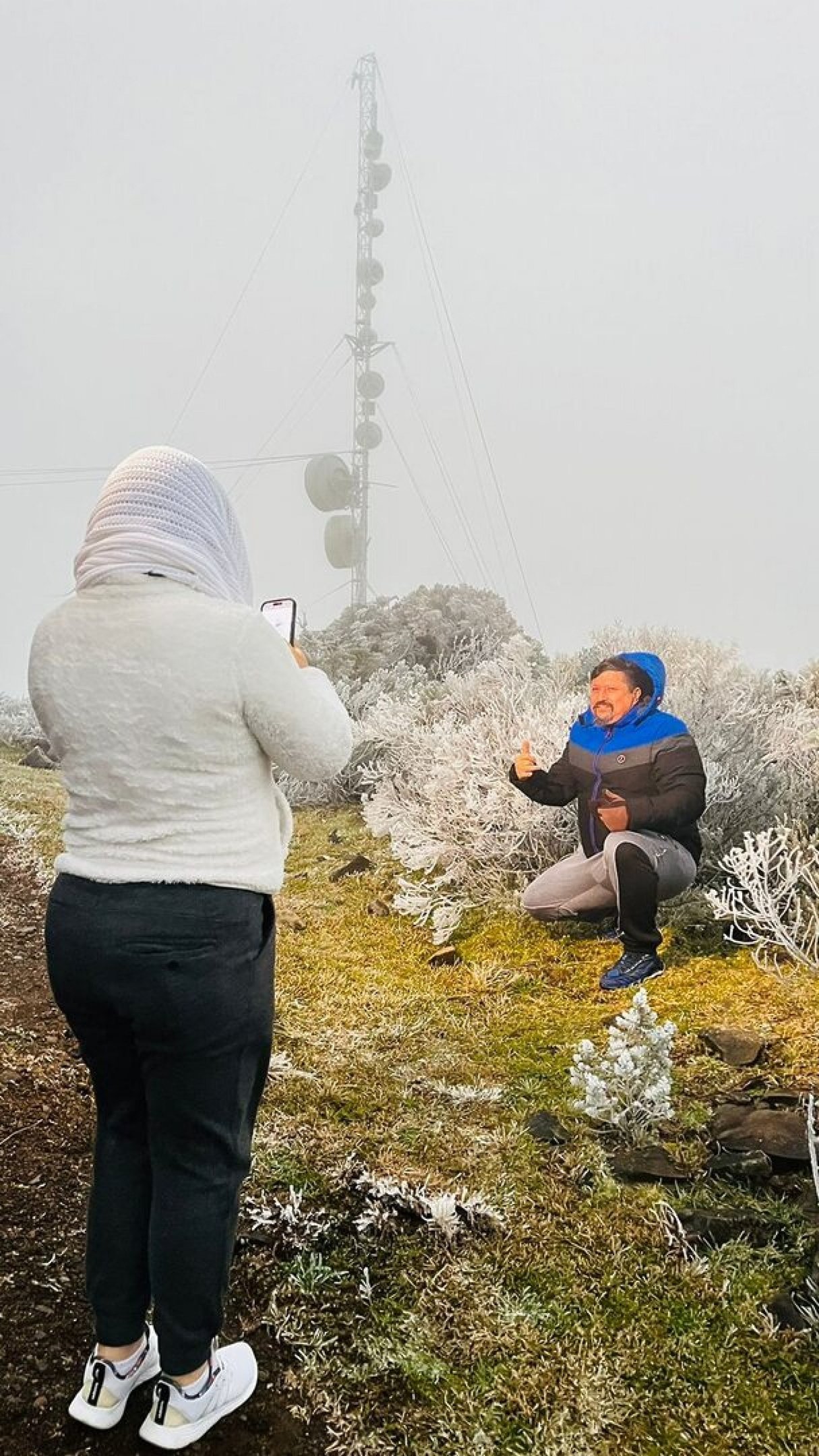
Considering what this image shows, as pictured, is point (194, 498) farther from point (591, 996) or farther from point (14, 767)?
point (14, 767)

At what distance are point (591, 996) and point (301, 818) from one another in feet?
11.8

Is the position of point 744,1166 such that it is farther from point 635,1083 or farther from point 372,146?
point 372,146

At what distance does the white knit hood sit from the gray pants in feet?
10.4

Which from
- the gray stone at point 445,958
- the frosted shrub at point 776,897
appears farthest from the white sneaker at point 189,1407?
the gray stone at point 445,958

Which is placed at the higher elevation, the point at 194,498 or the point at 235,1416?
the point at 194,498

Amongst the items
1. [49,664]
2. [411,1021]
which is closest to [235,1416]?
[49,664]

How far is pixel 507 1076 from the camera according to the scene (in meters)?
3.74

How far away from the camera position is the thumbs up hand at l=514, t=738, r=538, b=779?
5082 millimetres

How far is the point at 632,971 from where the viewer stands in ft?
14.8

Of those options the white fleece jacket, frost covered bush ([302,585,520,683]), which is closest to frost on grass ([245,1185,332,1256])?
the white fleece jacket

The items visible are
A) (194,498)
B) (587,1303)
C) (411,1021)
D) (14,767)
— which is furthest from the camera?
(14,767)

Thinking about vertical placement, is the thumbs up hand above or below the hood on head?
below

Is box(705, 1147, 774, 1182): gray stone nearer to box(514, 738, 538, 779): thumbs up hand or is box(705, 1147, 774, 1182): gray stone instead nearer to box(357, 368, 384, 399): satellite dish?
box(514, 738, 538, 779): thumbs up hand

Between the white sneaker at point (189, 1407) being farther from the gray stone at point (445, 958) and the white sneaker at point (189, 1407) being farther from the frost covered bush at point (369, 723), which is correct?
the frost covered bush at point (369, 723)
